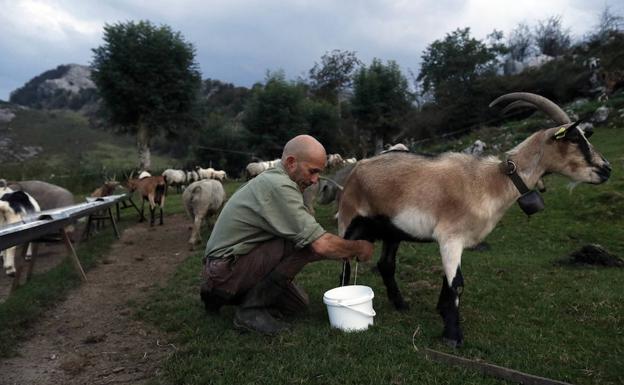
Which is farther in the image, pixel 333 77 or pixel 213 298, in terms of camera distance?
pixel 333 77

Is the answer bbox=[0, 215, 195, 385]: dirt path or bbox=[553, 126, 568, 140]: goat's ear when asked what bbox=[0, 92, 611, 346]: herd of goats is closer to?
bbox=[553, 126, 568, 140]: goat's ear

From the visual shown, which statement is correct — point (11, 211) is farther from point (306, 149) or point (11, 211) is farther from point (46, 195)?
point (306, 149)

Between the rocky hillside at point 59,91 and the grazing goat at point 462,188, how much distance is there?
10441cm

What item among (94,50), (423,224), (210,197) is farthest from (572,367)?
(94,50)

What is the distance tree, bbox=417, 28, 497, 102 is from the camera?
36141 millimetres

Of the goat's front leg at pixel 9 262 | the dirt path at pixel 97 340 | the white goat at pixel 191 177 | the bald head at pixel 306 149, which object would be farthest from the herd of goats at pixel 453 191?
the white goat at pixel 191 177

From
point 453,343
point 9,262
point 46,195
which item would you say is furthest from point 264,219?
point 46,195

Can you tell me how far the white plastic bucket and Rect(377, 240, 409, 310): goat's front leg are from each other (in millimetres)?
885

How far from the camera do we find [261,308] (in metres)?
4.04

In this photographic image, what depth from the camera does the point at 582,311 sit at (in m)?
4.68

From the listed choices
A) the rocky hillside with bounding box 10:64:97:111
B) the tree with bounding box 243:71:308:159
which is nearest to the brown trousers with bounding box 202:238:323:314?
the tree with bounding box 243:71:308:159

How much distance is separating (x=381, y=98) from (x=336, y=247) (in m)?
35.6

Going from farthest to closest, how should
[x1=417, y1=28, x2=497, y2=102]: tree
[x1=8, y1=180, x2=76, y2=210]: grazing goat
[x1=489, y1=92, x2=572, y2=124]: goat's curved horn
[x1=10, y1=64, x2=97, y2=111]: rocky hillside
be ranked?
[x1=10, y1=64, x2=97, y2=111]: rocky hillside < [x1=417, y1=28, x2=497, y2=102]: tree < [x1=8, y1=180, x2=76, y2=210]: grazing goat < [x1=489, y1=92, x2=572, y2=124]: goat's curved horn

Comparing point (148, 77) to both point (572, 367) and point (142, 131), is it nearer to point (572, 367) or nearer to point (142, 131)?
point (142, 131)
